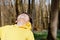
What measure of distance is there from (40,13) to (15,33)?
67.5 inches

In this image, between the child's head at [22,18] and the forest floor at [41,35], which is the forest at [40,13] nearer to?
the forest floor at [41,35]

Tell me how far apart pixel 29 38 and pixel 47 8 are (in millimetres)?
1691

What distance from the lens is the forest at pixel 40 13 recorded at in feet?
9.50

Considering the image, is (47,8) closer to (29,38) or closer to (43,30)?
(43,30)

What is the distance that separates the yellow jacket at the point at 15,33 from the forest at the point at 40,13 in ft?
5.35

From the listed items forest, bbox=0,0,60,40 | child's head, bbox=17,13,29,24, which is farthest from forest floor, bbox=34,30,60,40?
child's head, bbox=17,13,29,24

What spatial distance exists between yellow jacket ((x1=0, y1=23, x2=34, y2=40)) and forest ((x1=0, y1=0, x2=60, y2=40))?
1629 millimetres

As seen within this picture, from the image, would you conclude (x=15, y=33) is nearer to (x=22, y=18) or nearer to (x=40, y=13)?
(x=22, y=18)

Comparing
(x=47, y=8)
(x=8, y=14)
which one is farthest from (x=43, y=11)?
(x=8, y=14)

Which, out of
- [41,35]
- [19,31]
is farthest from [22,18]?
[41,35]

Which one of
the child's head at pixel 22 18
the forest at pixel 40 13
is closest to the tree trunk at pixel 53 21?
the forest at pixel 40 13

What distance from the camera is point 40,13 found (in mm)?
2906

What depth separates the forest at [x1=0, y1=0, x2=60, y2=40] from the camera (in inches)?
114

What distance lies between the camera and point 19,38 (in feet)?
4.01
